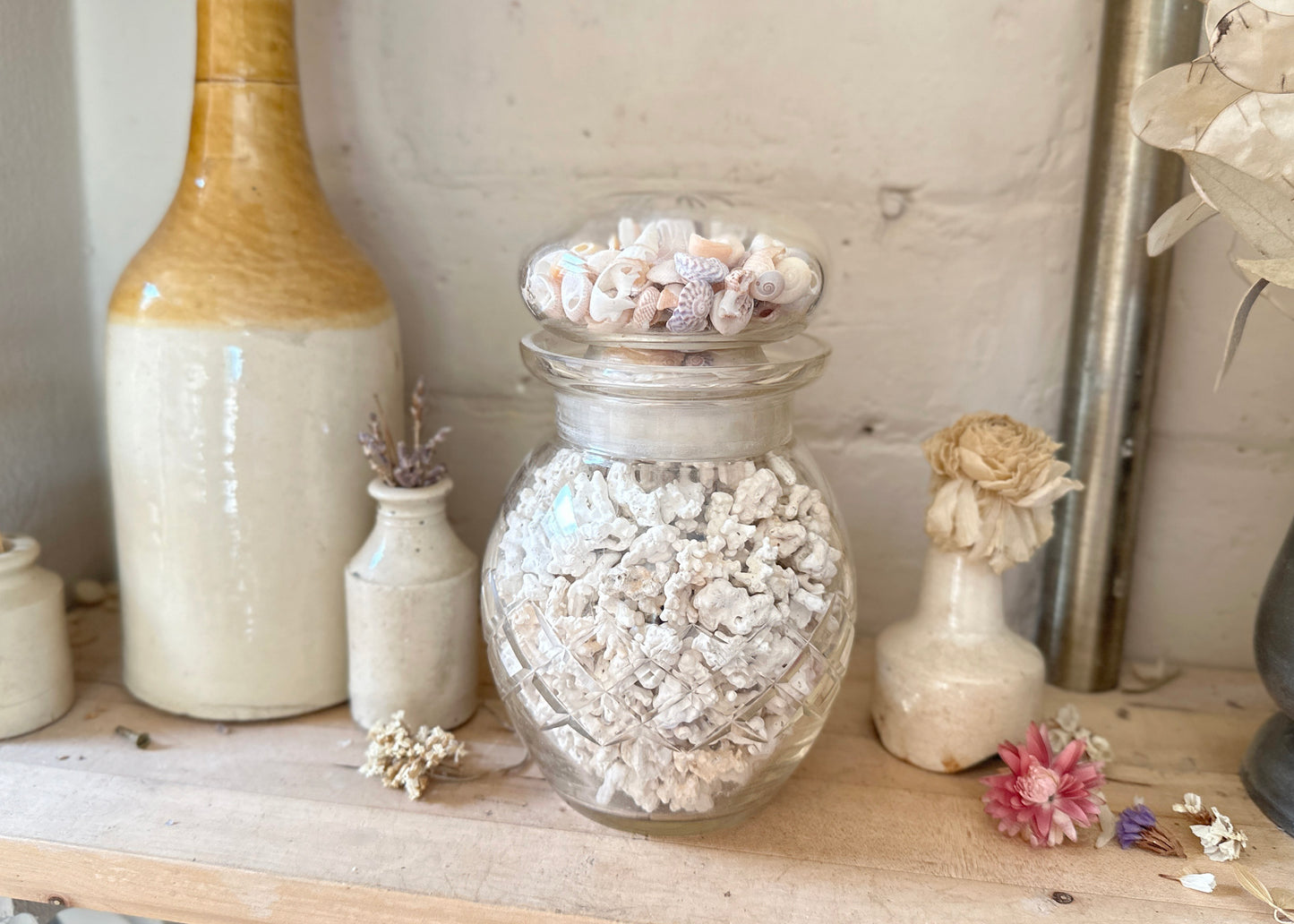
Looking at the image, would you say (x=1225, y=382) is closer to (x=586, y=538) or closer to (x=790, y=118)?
(x=790, y=118)

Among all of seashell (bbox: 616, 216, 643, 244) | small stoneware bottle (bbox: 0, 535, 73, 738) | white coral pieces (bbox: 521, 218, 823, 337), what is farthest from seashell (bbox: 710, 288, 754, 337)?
small stoneware bottle (bbox: 0, 535, 73, 738)

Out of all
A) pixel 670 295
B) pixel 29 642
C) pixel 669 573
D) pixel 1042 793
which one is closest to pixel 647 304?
pixel 670 295

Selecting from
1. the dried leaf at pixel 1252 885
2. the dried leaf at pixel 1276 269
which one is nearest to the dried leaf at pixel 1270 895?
the dried leaf at pixel 1252 885

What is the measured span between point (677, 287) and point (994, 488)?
267 mm

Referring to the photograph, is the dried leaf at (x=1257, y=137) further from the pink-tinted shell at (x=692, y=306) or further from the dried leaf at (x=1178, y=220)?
the pink-tinted shell at (x=692, y=306)

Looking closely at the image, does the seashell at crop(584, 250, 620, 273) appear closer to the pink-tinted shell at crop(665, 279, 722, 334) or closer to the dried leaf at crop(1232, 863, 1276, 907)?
the pink-tinted shell at crop(665, 279, 722, 334)

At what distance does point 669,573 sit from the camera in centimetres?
53

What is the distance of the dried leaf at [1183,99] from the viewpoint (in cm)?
53

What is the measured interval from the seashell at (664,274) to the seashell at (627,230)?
0.11m

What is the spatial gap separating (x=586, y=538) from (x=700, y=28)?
0.45 metres

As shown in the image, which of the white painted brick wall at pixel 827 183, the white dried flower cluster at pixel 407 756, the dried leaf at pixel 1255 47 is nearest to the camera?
the dried leaf at pixel 1255 47

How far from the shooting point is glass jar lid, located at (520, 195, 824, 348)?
52 cm

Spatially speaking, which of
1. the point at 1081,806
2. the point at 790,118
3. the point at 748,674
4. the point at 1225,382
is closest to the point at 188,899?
the point at 748,674

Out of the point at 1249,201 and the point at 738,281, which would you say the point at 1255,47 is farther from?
the point at 738,281
